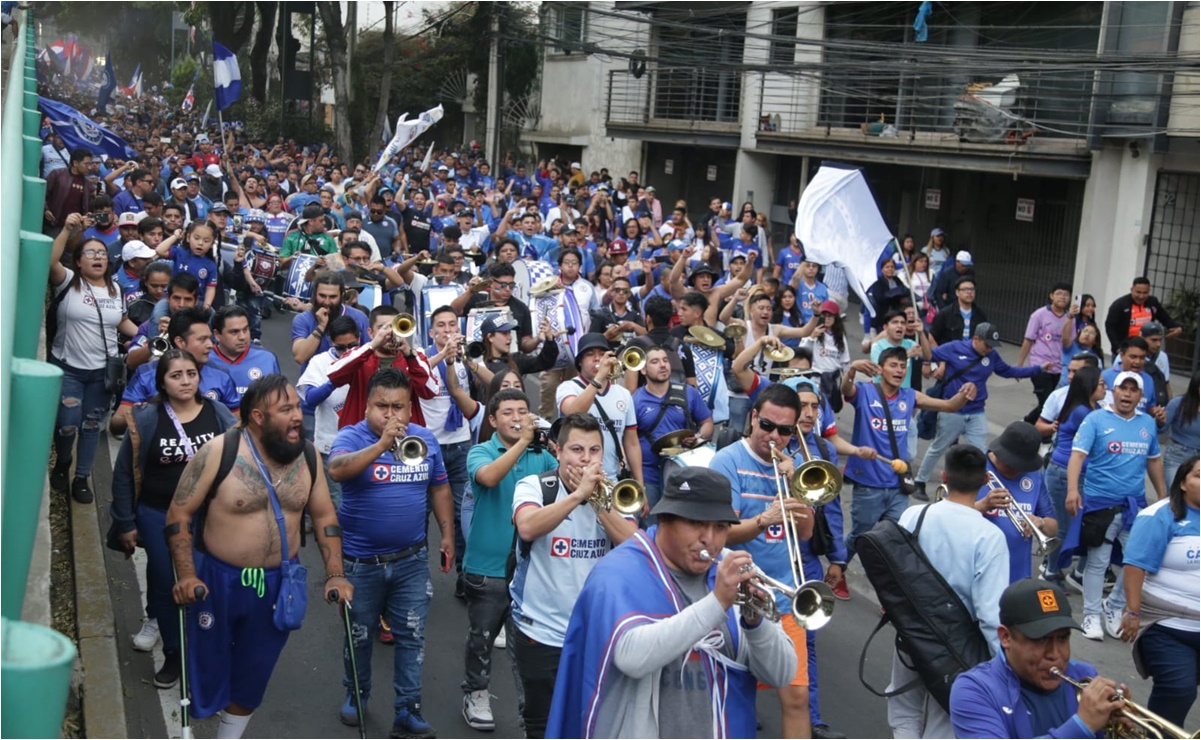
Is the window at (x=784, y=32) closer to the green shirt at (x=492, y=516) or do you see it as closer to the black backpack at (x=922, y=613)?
the green shirt at (x=492, y=516)

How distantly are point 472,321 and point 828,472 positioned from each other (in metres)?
4.65

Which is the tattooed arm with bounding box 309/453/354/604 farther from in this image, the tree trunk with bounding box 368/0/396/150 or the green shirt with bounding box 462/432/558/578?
the tree trunk with bounding box 368/0/396/150

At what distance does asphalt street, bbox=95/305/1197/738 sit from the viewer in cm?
644

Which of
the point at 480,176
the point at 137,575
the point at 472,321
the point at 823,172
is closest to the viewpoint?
the point at 137,575

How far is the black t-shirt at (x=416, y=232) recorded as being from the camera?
59.5 feet

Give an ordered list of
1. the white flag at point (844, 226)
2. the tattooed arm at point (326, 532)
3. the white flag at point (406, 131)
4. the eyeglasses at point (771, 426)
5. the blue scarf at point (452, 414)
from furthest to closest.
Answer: the white flag at point (406, 131) → the white flag at point (844, 226) → the blue scarf at point (452, 414) → the eyeglasses at point (771, 426) → the tattooed arm at point (326, 532)

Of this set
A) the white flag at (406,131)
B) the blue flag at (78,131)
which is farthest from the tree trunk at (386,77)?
the blue flag at (78,131)

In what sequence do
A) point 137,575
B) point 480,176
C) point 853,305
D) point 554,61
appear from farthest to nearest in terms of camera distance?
point 554,61 → point 480,176 → point 853,305 → point 137,575

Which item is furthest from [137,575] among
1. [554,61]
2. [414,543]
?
[554,61]

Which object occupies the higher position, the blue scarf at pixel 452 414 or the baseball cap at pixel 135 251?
the baseball cap at pixel 135 251

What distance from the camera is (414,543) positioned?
6309mm

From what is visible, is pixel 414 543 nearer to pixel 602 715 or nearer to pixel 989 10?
pixel 602 715

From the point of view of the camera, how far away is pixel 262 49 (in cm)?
4562

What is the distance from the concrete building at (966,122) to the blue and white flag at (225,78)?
→ 23.3 ft
